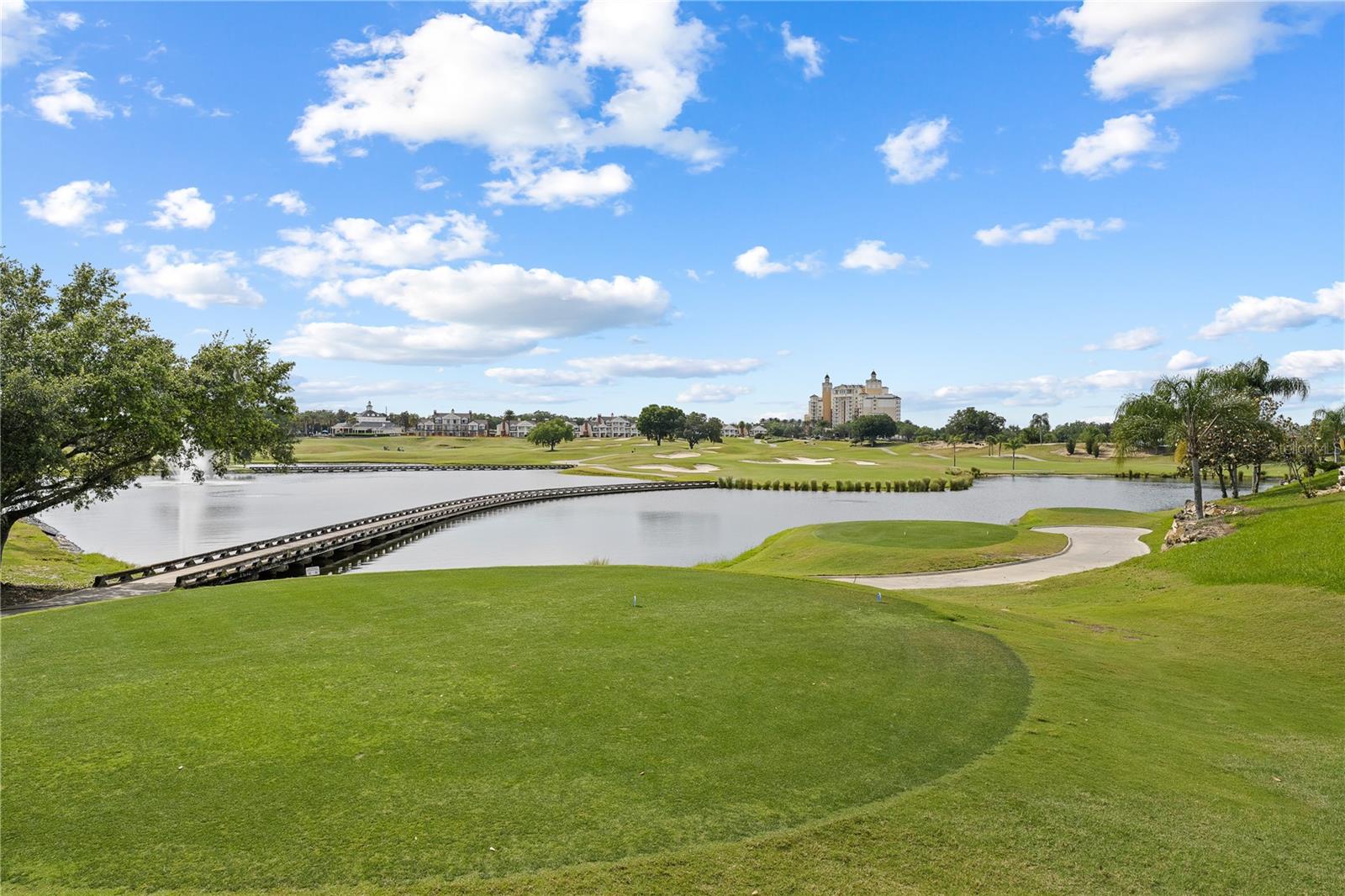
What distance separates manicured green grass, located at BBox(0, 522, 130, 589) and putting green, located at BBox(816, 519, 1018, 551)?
3307 centimetres

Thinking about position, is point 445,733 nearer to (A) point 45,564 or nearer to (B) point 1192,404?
(A) point 45,564

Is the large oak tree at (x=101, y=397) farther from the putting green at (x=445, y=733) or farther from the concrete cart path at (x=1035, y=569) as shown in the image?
the concrete cart path at (x=1035, y=569)

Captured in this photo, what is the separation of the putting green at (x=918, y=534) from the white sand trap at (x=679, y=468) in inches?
2731

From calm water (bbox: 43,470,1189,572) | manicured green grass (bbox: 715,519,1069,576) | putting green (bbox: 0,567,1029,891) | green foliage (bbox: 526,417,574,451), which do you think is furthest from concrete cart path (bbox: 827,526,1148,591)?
green foliage (bbox: 526,417,574,451)

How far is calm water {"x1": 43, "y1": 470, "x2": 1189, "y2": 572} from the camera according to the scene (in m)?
44.3

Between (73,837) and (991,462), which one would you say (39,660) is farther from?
(991,462)

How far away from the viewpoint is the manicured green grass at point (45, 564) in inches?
1074

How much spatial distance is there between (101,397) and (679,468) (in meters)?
95.4

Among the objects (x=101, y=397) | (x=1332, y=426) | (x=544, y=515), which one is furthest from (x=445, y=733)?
(x=1332, y=426)

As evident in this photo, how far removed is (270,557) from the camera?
34.8 meters

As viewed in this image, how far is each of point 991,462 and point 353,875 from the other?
148 m

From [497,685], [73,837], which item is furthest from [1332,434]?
[73,837]

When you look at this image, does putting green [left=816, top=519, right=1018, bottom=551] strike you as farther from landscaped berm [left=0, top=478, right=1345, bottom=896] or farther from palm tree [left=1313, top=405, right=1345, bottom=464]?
palm tree [left=1313, top=405, right=1345, bottom=464]

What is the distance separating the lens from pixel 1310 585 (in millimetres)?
18484
